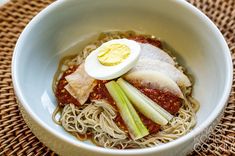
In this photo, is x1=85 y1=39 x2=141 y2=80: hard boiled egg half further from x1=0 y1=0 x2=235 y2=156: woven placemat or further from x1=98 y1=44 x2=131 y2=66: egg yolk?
x1=0 y1=0 x2=235 y2=156: woven placemat

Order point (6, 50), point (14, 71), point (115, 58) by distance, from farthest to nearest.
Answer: point (6, 50) < point (115, 58) < point (14, 71)

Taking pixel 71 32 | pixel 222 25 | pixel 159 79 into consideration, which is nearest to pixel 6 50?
pixel 71 32

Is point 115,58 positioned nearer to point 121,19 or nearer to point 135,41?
point 135,41

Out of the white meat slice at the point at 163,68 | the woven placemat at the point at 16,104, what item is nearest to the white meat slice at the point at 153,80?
the white meat slice at the point at 163,68

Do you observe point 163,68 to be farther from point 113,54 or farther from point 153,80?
point 113,54

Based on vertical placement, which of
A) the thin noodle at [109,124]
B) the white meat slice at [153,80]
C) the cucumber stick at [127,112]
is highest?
the white meat slice at [153,80]

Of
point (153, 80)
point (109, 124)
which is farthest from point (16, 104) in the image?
point (153, 80)

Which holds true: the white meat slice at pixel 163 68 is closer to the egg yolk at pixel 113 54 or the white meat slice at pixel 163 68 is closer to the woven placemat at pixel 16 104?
the egg yolk at pixel 113 54
